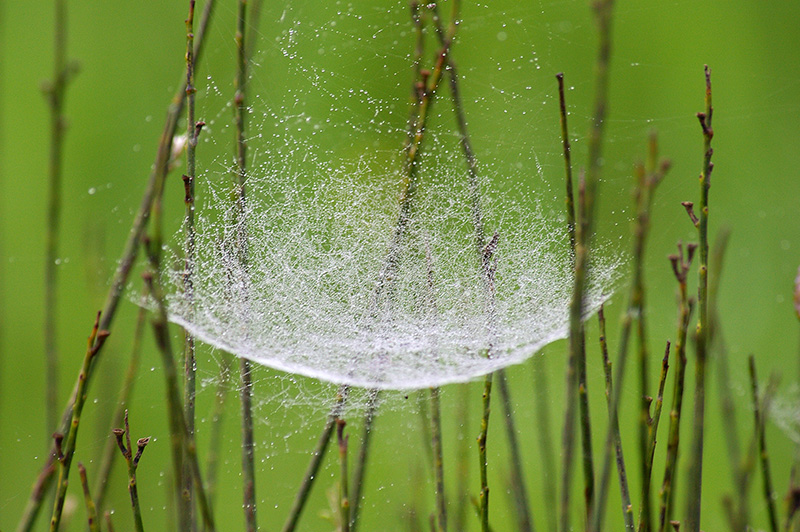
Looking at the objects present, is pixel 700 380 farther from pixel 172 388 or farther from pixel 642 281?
pixel 172 388

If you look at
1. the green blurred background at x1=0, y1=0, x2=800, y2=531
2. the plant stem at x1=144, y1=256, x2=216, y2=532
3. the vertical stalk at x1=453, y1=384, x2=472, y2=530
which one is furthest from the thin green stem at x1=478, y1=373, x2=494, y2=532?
the green blurred background at x1=0, y1=0, x2=800, y2=531

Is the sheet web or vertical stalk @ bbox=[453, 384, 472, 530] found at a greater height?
the sheet web

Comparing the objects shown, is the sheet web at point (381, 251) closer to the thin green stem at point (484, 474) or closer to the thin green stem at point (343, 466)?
the thin green stem at point (484, 474)

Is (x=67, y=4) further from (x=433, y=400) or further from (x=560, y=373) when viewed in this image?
(x=433, y=400)

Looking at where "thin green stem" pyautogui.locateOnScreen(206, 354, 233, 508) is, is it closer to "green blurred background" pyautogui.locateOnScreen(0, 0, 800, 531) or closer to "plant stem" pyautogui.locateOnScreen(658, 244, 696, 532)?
"green blurred background" pyautogui.locateOnScreen(0, 0, 800, 531)

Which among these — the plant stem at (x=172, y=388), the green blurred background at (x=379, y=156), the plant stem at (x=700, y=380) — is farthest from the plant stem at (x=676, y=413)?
the green blurred background at (x=379, y=156)

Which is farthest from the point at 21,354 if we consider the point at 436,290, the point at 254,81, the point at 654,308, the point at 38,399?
the point at 654,308
